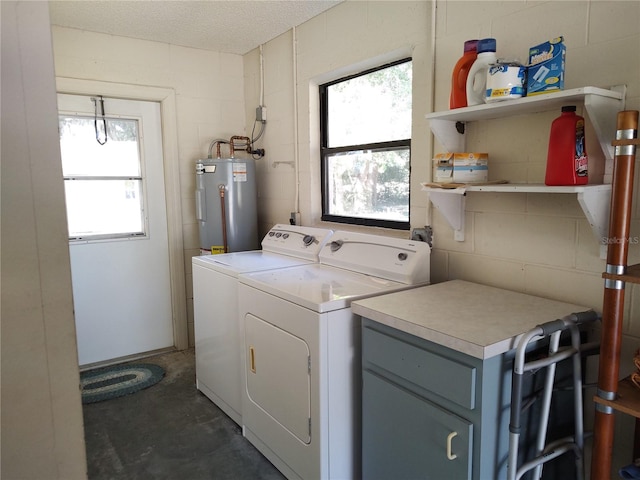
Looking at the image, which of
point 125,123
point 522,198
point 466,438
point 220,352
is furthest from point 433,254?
point 125,123

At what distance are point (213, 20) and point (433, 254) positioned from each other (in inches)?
83.3

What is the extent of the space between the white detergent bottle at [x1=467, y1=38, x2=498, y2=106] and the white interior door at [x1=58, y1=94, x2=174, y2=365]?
8.48 feet

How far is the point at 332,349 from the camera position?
1829mm

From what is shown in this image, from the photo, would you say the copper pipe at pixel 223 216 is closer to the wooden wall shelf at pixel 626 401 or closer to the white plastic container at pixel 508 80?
the white plastic container at pixel 508 80

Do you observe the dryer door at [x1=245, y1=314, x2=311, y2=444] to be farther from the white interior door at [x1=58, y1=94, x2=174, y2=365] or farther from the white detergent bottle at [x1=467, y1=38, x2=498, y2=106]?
the white interior door at [x1=58, y1=94, x2=174, y2=365]

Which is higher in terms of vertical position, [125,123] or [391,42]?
[391,42]

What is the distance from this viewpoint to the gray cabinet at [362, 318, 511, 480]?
137 centimetres

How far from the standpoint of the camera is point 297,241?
2.92 m

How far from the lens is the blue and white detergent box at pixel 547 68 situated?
1.46 m

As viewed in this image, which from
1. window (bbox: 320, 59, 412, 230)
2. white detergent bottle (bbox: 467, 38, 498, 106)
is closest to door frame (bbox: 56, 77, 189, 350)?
window (bbox: 320, 59, 412, 230)

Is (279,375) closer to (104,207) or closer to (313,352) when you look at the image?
(313,352)

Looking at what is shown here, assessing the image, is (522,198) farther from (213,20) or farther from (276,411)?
(213,20)

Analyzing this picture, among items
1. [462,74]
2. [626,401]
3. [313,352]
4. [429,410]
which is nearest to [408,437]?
[429,410]

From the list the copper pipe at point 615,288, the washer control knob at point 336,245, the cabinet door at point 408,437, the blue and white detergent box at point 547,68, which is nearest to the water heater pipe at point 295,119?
the washer control knob at point 336,245
